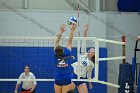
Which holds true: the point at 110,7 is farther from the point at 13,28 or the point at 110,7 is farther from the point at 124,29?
the point at 13,28

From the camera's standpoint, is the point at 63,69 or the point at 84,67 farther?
the point at 84,67

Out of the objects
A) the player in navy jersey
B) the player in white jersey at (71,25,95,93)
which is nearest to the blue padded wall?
the player in white jersey at (71,25,95,93)

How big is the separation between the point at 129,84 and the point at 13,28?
6415 mm

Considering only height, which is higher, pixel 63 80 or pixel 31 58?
pixel 31 58

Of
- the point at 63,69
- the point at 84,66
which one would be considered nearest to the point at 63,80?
the point at 63,69

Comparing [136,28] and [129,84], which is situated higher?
[136,28]

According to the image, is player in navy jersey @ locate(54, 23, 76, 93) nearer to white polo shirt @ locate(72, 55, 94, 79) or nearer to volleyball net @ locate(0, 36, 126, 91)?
white polo shirt @ locate(72, 55, 94, 79)

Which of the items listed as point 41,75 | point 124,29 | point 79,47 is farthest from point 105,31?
point 79,47

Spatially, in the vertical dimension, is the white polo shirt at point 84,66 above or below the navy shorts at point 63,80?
above

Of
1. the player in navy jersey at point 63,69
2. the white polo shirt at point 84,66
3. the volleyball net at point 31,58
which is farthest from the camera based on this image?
the volleyball net at point 31,58

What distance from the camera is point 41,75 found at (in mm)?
10883

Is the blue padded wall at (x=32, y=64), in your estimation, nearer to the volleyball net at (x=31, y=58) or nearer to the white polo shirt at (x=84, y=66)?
the volleyball net at (x=31, y=58)

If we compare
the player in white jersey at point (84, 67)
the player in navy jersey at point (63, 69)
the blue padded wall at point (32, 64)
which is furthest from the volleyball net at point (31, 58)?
the player in navy jersey at point (63, 69)

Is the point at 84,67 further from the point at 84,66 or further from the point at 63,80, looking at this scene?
the point at 63,80
